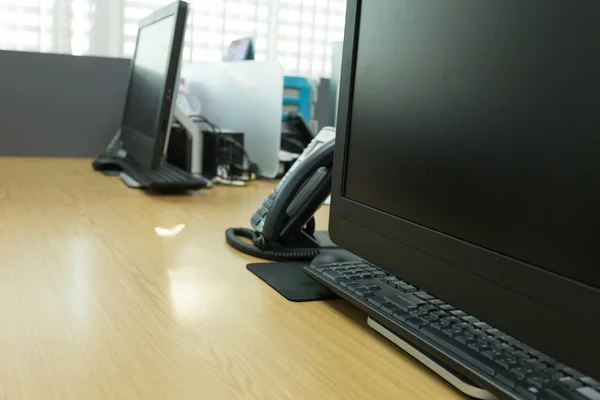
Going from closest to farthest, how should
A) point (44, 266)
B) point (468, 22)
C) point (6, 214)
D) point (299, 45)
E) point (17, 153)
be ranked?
point (468, 22), point (44, 266), point (6, 214), point (17, 153), point (299, 45)

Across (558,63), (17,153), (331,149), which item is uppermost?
(558,63)

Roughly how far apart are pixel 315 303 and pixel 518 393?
334mm

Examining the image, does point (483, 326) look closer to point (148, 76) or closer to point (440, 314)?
point (440, 314)

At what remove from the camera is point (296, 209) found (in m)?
0.97

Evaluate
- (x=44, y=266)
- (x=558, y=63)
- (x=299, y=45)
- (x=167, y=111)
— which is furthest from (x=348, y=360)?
(x=299, y=45)

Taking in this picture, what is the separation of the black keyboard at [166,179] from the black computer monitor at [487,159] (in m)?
0.83

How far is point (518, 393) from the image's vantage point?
0.45 meters

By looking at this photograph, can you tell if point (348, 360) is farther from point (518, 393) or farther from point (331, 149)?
point (331, 149)

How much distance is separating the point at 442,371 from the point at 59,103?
1.92 meters

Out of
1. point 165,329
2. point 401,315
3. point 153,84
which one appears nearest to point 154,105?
point 153,84

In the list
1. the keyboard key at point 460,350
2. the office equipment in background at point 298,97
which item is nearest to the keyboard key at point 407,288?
the keyboard key at point 460,350

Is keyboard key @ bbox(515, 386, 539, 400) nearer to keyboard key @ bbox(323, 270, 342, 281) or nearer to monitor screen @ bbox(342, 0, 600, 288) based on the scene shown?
monitor screen @ bbox(342, 0, 600, 288)

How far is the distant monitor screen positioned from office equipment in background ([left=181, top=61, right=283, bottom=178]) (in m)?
0.28

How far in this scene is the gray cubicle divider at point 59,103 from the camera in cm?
210
